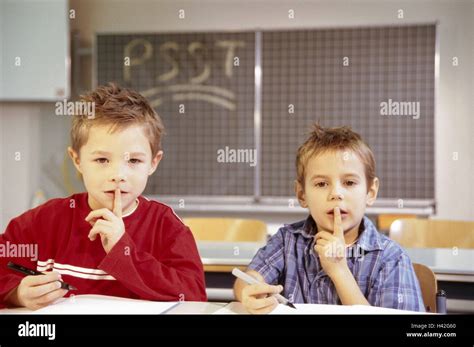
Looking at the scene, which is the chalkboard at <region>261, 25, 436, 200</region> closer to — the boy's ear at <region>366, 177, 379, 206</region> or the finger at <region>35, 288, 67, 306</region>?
the boy's ear at <region>366, 177, 379, 206</region>

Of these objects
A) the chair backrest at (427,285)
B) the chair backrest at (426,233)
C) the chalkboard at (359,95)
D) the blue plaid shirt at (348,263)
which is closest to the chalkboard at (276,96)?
the chalkboard at (359,95)

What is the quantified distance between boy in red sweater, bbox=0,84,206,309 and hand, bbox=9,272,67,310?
0.05ft

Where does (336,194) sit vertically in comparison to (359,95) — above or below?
below

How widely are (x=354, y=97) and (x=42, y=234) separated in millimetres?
2240

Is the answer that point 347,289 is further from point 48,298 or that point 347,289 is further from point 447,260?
point 447,260

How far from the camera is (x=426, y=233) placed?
1.76 meters

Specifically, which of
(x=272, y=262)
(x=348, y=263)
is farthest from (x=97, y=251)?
(x=348, y=263)

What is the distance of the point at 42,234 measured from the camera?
2.70 feet

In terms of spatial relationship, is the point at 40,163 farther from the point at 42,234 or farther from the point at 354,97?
the point at 354,97

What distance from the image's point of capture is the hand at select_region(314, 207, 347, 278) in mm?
827

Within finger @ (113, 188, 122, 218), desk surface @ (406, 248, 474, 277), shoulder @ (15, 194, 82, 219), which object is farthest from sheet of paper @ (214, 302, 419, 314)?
desk surface @ (406, 248, 474, 277)

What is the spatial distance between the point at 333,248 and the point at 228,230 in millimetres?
1008

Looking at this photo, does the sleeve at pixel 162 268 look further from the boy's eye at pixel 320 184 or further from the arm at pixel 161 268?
the boy's eye at pixel 320 184

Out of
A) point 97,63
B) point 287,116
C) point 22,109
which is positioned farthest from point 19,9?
point 287,116
